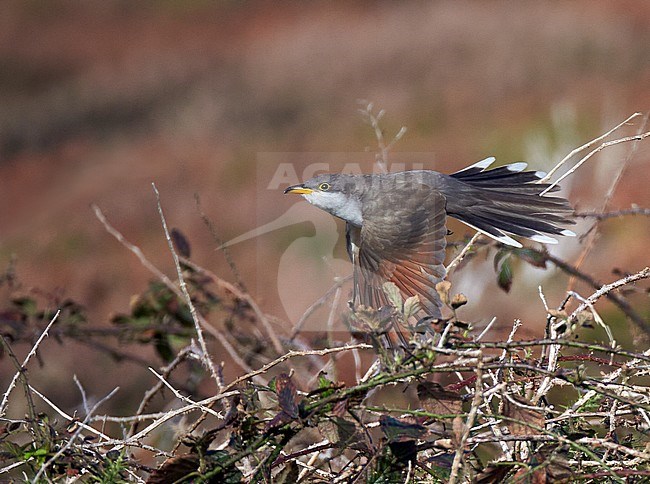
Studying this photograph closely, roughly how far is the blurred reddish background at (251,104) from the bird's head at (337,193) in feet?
15.2

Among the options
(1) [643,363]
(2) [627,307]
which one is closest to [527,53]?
(2) [627,307]

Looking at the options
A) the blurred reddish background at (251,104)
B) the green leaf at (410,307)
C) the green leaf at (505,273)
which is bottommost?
the blurred reddish background at (251,104)

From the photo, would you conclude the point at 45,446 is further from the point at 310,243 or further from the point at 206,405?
the point at 310,243

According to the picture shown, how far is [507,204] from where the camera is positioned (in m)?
2.90

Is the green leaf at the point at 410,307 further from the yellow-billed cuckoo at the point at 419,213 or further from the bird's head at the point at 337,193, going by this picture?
the bird's head at the point at 337,193

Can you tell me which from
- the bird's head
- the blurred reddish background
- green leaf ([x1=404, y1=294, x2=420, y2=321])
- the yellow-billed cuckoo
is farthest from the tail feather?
the blurred reddish background

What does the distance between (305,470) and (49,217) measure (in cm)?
955

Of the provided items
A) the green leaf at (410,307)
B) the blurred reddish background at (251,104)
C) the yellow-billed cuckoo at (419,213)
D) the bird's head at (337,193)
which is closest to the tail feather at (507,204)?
the yellow-billed cuckoo at (419,213)

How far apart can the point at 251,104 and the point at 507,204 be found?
31.9 feet

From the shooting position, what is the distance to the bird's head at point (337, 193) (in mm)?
2977

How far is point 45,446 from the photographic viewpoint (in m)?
1.35

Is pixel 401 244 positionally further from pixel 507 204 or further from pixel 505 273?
pixel 507 204

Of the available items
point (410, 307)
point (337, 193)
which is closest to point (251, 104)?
point (337, 193)

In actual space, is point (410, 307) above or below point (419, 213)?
above
